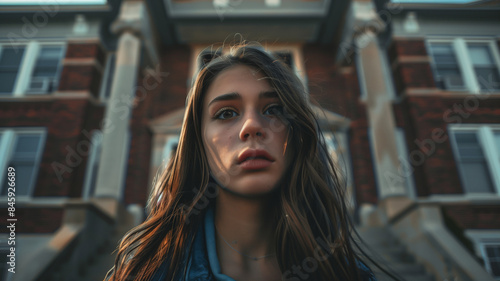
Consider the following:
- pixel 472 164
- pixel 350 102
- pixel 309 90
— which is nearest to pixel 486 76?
pixel 472 164

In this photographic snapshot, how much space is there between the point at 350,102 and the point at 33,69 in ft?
24.8

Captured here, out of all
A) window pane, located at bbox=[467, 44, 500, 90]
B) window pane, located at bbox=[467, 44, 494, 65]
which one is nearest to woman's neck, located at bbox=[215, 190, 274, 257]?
window pane, located at bbox=[467, 44, 500, 90]

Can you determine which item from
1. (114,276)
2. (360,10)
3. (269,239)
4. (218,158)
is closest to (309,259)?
(269,239)

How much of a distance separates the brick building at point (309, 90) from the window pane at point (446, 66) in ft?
0.10

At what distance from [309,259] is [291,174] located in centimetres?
38

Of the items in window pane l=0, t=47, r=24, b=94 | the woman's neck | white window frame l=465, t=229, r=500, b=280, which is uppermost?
window pane l=0, t=47, r=24, b=94

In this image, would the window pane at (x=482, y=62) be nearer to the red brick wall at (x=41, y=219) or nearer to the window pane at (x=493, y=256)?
the window pane at (x=493, y=256)

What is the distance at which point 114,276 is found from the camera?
1.20 metres

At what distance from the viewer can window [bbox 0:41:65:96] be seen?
556 cm

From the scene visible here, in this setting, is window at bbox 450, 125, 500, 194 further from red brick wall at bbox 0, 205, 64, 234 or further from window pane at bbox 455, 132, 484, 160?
red brick wall at bbox 0, 205, 64, 234

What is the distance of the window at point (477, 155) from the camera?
178 inches

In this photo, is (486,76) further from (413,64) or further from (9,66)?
(9,66)

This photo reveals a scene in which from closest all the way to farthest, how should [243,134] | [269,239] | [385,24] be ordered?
[243,134]
[269,239]
[385,24]

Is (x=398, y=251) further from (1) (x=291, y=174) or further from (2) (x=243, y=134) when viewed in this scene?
(2) (x=243, y=134)
